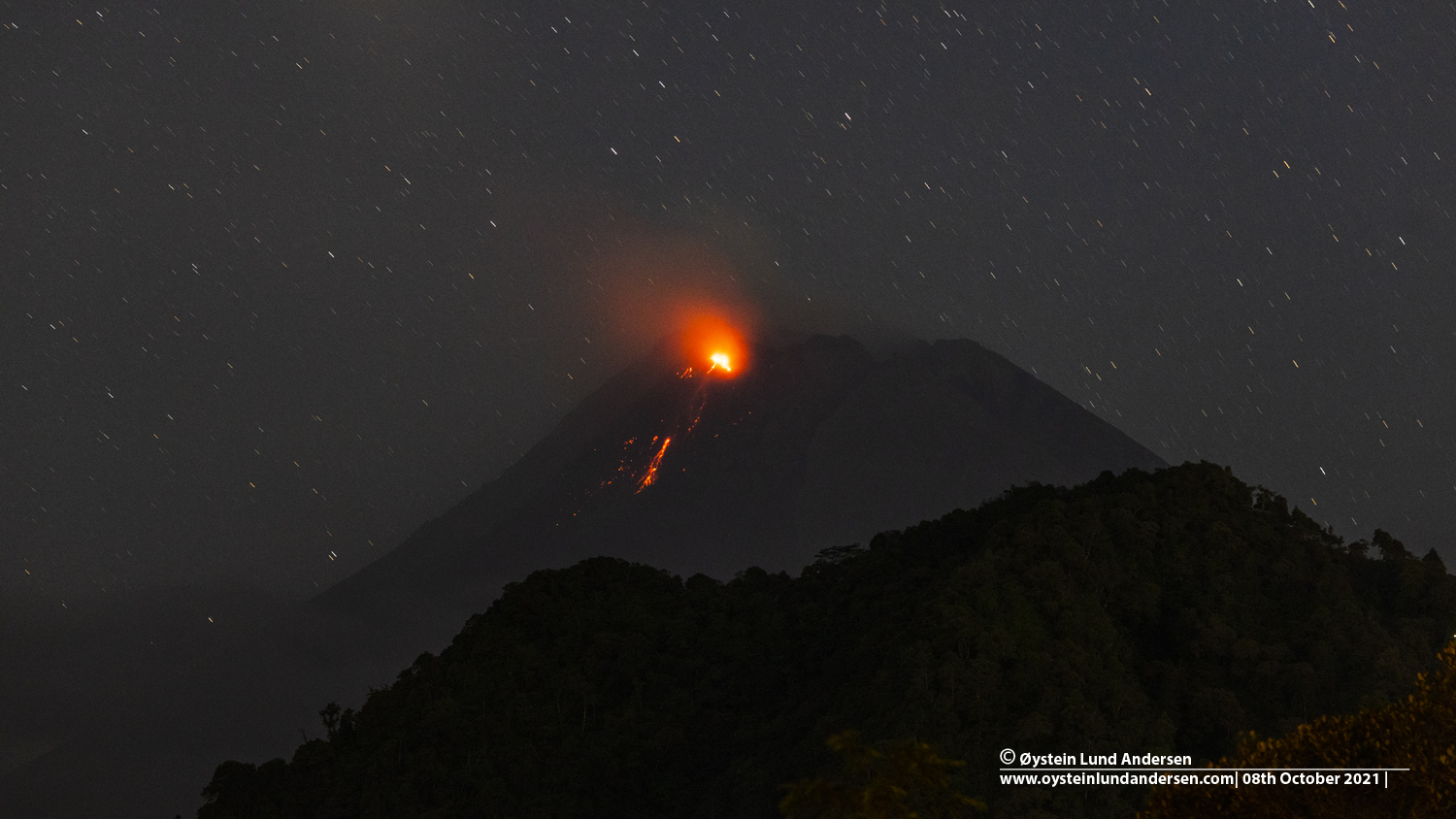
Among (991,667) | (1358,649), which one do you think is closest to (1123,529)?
(1358,649)

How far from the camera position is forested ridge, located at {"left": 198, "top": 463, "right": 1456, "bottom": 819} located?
47.0 m

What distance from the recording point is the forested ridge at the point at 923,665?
47.0 metres

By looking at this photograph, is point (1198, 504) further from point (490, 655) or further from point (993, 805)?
point (490, 655)

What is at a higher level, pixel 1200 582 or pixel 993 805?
pixel 1200 582

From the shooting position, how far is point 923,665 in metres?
47.7

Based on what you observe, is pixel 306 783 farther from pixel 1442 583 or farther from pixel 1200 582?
pixel 1442 583

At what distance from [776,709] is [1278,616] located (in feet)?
93.9

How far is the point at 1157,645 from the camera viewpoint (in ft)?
184

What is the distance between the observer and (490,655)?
227 ft

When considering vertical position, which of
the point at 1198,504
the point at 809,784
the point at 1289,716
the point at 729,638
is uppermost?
the point at 1198,504

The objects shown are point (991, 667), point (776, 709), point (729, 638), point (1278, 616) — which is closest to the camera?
point (991, 667)

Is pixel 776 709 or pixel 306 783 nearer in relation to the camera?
pixel 776 709

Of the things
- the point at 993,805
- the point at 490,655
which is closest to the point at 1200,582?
the point at 993,805

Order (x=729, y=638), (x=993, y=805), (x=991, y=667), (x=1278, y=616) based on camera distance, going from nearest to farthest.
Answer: (x=993, y=805) → (x=991, y=667) → (x=1278, y=616) → (x=729, y=638)
